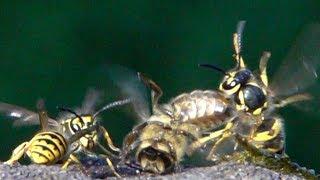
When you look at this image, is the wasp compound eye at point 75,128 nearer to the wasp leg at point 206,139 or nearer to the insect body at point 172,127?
the insect body at point 172,127

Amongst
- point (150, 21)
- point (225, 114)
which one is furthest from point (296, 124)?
point (225, 114)


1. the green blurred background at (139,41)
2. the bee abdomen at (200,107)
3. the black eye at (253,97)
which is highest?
the bee abdomen at (200,107)

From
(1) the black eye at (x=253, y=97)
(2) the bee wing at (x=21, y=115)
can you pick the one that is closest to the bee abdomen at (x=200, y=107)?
(1) the black eye at (x=253, y=97)

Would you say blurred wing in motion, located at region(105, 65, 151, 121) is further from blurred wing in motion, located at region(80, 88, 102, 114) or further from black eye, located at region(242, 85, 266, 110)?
blurred wing in motion, located at region(80, 88, 102, 114)

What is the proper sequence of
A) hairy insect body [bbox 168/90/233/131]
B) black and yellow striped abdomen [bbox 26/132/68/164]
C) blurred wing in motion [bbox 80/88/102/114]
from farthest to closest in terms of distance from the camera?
1. blurred wing in motion [bbox 80/88/102/114]
2. black and yellow striped abdomen [bbox 26/132/68/164]
3. hairy insect body [bbox 168/90/233/131]

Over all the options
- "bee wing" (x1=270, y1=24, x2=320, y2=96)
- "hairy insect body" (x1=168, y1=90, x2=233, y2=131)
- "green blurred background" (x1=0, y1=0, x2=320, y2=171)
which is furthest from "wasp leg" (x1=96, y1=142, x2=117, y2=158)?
"green blurred background" (x1=0, y1=0, x2=320, y2=171)
